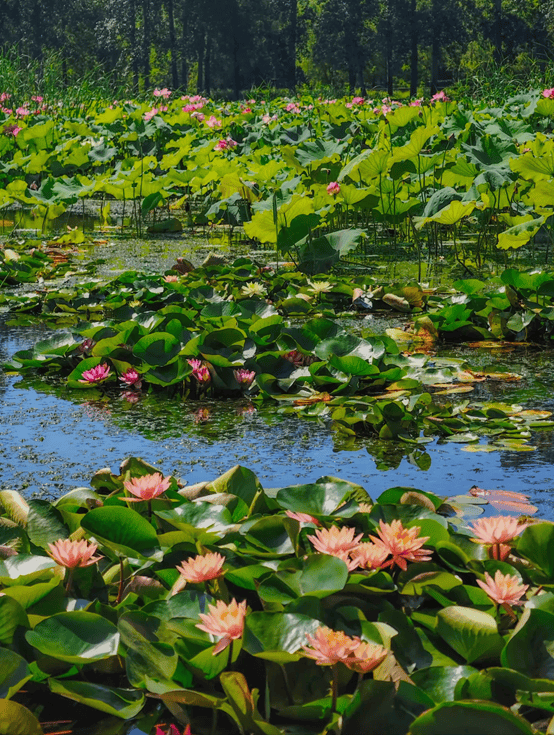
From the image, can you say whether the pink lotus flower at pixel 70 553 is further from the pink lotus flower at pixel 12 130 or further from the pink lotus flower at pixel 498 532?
the pink lotus flower at pixel 12 130

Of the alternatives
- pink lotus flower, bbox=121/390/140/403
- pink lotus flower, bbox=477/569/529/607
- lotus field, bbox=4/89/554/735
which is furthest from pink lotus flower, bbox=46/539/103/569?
pink lotus flower, bbox=121/390/140/403

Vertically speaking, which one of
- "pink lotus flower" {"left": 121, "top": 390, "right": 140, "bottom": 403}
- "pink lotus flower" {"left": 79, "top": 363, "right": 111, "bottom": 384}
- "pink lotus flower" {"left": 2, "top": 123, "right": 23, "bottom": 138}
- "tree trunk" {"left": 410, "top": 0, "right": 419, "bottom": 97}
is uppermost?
"tree trunk" {"left": 410, "top": 0, "right": 419, "bottom": 97}

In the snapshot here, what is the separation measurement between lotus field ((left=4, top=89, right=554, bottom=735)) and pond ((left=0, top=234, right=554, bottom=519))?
50 millimetres

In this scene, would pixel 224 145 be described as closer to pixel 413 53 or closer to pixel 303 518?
pixel 303 518

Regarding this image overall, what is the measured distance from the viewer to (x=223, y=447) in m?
1.98

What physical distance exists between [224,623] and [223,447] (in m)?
1.12

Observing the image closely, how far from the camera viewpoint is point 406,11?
132ft

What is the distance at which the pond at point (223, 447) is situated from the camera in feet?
5.77

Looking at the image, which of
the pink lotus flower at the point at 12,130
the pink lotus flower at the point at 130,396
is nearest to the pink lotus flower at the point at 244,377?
the pink lotus flower at the point at 130,396

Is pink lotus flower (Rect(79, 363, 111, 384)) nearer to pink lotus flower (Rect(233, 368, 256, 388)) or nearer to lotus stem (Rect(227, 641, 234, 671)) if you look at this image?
pink lotus flower (Rect(233, 368, 256, 388))

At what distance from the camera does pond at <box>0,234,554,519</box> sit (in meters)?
1.76

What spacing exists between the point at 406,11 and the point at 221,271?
40436mm

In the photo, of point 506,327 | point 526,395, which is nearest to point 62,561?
point 526,395

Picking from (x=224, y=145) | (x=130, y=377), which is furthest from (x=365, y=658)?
(x=224, y=145)
